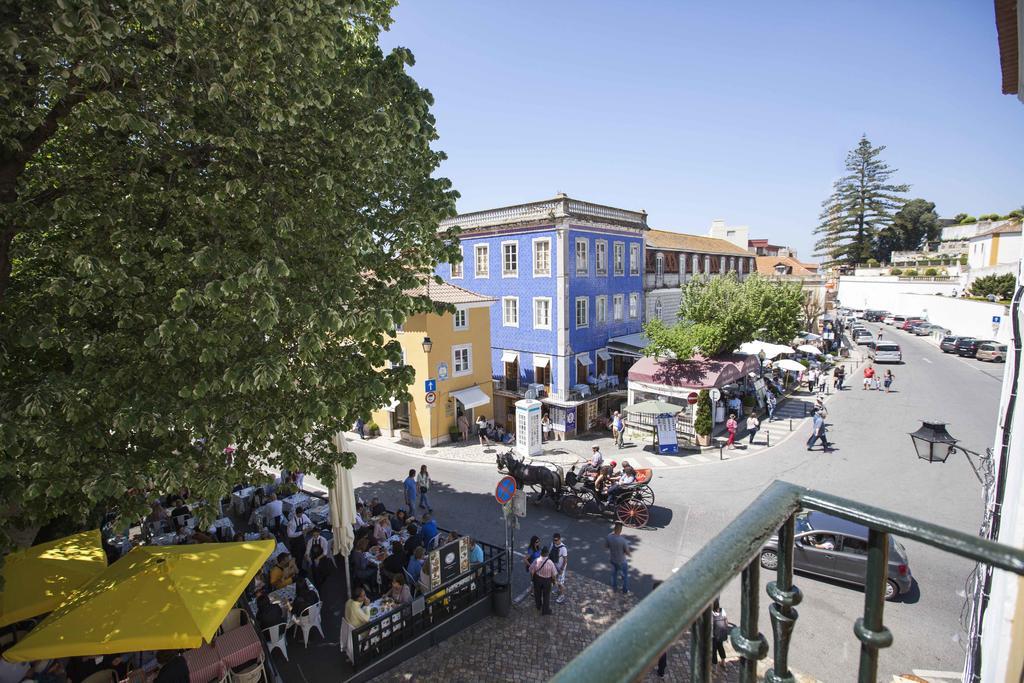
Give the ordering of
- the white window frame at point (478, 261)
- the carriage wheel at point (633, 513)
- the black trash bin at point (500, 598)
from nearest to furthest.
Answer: the black trash bin at point (500, 598), the carriage wheel at point (633, 513), the white window frame at point (478, 261)

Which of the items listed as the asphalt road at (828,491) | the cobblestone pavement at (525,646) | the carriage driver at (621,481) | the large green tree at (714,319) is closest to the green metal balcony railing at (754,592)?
the asphalt road at (828,491)

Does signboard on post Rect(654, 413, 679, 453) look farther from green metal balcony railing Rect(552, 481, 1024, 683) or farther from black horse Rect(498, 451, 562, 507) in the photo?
green metal balcony railing Rect(552, 481, 1024, 683)

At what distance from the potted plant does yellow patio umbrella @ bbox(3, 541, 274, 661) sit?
17200 millimetres

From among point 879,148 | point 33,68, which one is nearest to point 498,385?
point 33,68

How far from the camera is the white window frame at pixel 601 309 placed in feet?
86.0

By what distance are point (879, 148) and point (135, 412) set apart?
89.0 m

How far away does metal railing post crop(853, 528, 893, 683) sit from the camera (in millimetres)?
1352

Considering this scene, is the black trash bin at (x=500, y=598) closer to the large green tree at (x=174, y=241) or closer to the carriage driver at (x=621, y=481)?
the carriage driver at (x=621, y=481)

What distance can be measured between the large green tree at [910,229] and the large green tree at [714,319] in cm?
6077

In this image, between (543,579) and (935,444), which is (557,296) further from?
(935,444)

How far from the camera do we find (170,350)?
584 cm

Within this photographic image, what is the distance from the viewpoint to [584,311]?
25.4 m

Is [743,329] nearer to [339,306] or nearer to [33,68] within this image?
[339,306]

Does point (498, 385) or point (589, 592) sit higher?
point (498, 385)
